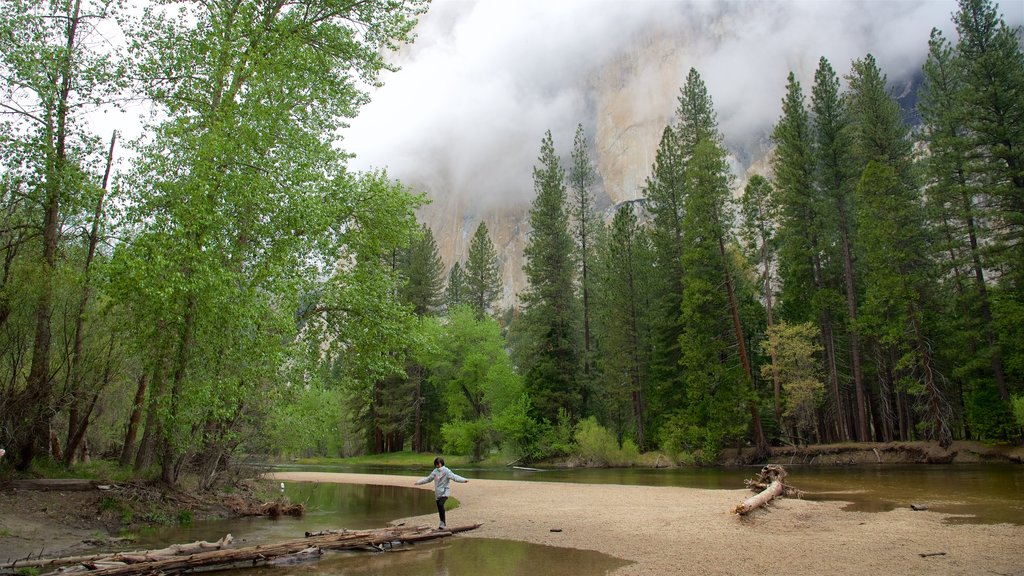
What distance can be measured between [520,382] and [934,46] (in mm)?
31394

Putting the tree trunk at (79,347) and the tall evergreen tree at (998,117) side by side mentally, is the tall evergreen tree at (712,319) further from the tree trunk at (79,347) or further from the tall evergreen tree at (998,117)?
the tree trunk at (79,347)

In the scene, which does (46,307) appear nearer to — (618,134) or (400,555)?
(400,555)

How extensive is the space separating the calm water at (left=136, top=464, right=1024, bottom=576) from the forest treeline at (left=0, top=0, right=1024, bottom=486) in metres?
2.34

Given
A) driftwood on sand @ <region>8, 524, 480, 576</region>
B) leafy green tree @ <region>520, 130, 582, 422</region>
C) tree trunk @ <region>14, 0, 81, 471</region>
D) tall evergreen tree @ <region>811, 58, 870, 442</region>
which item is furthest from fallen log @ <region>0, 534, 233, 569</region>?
tall evergreen tree @ <region>811, 58, 870, 442</region>

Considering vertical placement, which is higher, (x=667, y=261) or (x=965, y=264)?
(x=667, y=261)

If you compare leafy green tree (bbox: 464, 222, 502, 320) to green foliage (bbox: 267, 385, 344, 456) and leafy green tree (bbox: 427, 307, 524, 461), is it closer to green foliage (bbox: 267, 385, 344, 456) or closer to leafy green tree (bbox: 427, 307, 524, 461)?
leafy green tree (bbox: 427, 307, 524, 461)

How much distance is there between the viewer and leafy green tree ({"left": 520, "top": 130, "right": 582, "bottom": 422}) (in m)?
38.5

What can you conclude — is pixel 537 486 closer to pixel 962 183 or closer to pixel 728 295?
pixel 728 295

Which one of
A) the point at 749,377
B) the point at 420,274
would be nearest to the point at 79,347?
the point at 749,377

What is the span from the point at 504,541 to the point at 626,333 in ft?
94.1

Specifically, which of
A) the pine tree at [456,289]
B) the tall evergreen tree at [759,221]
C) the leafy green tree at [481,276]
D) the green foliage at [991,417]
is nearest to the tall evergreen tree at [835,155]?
the tall evergreen tree at [759,221]

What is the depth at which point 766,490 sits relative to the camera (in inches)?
507

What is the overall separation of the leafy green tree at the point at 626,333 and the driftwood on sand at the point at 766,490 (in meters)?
20.4

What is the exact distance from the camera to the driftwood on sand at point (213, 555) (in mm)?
7105
